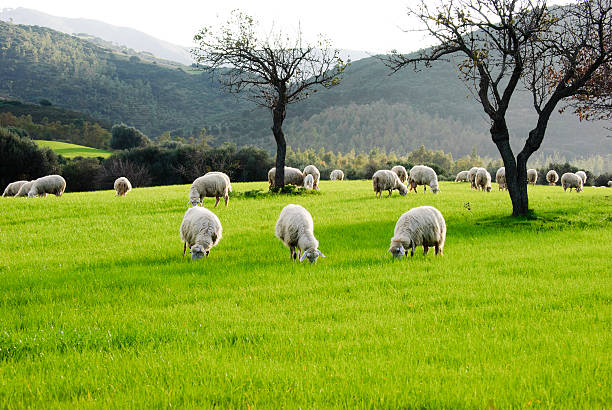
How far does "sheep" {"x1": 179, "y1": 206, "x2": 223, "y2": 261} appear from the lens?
11.8m

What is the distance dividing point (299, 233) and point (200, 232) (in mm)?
2799

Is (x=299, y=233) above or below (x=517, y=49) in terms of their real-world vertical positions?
below

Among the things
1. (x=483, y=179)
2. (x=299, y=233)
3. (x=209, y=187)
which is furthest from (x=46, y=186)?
(x=483, y=179)

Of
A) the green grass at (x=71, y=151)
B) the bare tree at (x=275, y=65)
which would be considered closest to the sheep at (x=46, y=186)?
the bare tree at (x=275, y=65)

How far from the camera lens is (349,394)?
14.6 ft

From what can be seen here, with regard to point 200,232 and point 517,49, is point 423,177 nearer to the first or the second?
point 517,49

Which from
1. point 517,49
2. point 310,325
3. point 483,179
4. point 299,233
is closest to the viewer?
point 310,325

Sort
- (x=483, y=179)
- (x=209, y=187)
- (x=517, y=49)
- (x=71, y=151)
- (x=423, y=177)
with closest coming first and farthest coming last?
(x=517, y=49)
(x=209, y=187)
(x=423, y=177)
(x=483, y=179)
(x=71, y=151)

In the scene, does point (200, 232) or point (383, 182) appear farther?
point (383, 182)

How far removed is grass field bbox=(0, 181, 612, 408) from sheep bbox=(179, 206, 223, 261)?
37cm

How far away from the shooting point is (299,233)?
11.7m

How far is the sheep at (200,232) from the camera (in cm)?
1178

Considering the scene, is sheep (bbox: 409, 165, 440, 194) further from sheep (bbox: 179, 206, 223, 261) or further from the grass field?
sheep (bbox: 179, 206, 223, 261)

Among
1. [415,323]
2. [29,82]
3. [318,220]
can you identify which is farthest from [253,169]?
[29,82]
